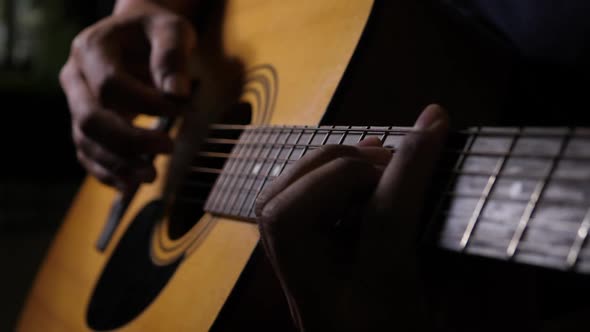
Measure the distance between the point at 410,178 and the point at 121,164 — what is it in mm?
551

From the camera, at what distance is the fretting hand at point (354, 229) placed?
0.36 m

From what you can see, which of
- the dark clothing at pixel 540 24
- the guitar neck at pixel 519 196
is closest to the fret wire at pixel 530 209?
the guitar neck at pixel 519 196

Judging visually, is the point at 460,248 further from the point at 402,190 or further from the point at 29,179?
the point at 29,179

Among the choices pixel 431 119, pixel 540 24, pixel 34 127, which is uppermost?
pixel 540 24

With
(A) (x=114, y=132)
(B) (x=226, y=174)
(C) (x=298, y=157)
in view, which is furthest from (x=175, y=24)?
(C) (x=298, y=157)

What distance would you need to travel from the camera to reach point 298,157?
0.50 m

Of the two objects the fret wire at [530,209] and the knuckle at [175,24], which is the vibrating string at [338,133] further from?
the knuckle at [175,24]

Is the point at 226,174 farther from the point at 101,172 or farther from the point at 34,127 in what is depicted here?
the point at 34,127

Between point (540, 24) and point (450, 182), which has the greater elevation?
point (540, 24)

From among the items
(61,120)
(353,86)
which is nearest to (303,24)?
(353,86)

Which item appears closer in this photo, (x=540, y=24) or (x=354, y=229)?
(x=354, y=229)

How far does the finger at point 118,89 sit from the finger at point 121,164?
0.06 m

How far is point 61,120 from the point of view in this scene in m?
2.63

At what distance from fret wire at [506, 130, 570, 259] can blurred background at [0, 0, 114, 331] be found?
2.01 meters
